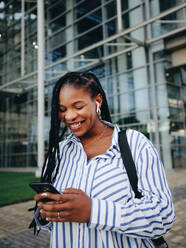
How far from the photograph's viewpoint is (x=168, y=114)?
12.6 m

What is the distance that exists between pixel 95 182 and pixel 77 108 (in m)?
0.48

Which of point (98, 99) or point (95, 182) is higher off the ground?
point (98, 99)

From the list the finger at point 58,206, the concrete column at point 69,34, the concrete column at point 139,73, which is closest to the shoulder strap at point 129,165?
the finger at point 58,206

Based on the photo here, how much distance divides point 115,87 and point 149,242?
1358cm

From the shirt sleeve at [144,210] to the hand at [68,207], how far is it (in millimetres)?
48

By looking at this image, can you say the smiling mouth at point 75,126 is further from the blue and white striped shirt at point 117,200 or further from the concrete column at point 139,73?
the concrete column at point 139,73

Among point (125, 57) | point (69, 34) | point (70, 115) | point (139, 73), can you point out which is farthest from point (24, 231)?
point (69, 34)

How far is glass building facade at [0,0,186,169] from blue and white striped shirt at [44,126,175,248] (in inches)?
382

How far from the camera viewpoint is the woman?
108 cm

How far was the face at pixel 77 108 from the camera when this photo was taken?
1.38 metres

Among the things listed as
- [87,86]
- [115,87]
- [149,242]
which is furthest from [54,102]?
[115,87]

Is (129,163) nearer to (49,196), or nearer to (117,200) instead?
(117,200)

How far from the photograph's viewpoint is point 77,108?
4.58 ft

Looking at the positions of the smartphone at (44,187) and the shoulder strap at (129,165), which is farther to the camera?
the shoulder strap at (129,165)
